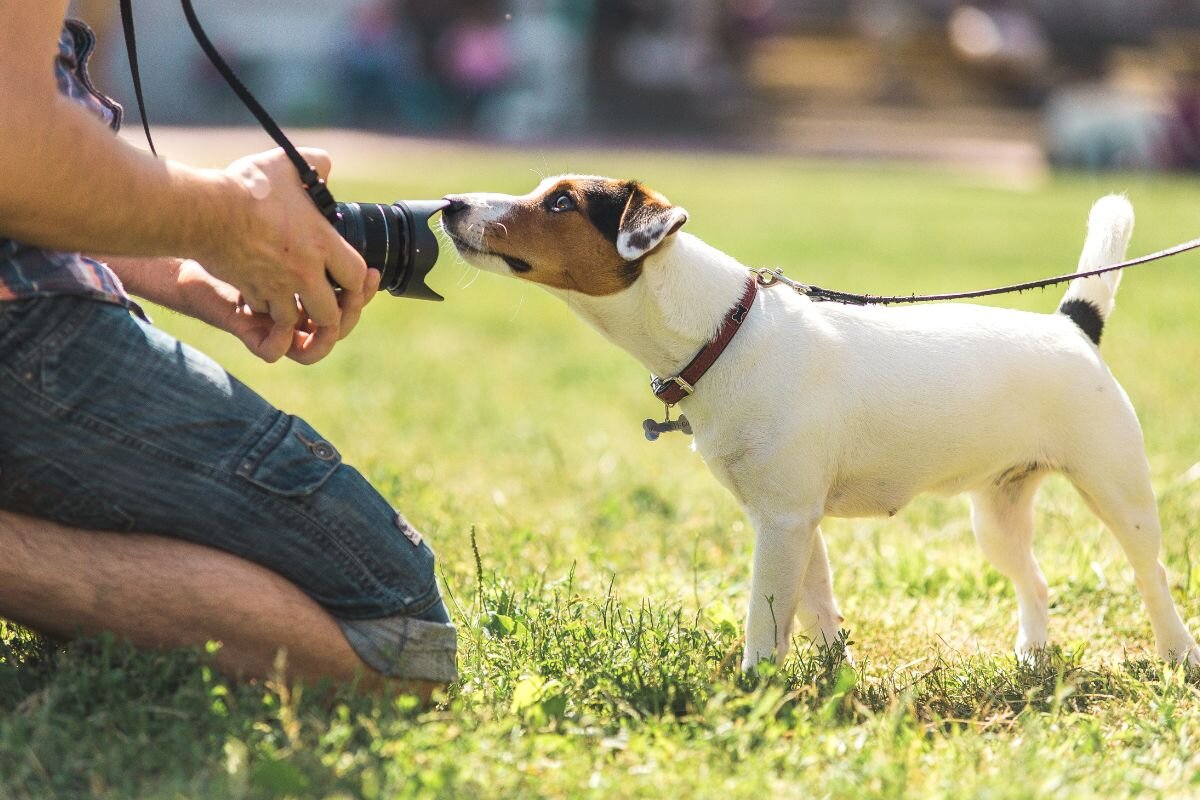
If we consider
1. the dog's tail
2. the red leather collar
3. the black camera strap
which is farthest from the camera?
the dog's tail

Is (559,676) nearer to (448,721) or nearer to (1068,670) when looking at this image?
(448,721)

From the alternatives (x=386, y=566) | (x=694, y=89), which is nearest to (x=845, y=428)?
(x=386, y=566)

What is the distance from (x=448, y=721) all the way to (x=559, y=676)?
0.31 m

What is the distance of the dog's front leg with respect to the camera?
125 inches

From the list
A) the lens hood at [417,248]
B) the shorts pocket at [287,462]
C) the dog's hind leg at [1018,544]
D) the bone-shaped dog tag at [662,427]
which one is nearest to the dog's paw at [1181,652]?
the dog's hind leg at [1018,544]

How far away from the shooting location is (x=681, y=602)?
3621 mm

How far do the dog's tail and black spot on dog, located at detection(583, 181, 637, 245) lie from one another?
1186 millimetres

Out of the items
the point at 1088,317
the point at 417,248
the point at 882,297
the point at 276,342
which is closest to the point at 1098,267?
the point at 1088,317

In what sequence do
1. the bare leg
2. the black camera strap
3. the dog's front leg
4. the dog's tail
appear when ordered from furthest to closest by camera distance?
the dog's tail → the dog's front leg → the black camera strap → the bare leg

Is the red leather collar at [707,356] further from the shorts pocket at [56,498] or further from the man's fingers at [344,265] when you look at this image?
the shorts pocket at [56,498]

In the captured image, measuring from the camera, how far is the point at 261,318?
302 centimetres

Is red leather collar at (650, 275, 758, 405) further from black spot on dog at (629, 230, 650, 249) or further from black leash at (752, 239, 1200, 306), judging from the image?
black spot on dog at (629, 230, 650, 249)

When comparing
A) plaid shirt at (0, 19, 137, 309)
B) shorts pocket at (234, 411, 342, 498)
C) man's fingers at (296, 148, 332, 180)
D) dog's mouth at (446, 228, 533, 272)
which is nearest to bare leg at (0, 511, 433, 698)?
shorts pocket at (234, 411, 342, 498)

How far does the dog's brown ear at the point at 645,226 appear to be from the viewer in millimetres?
3195
